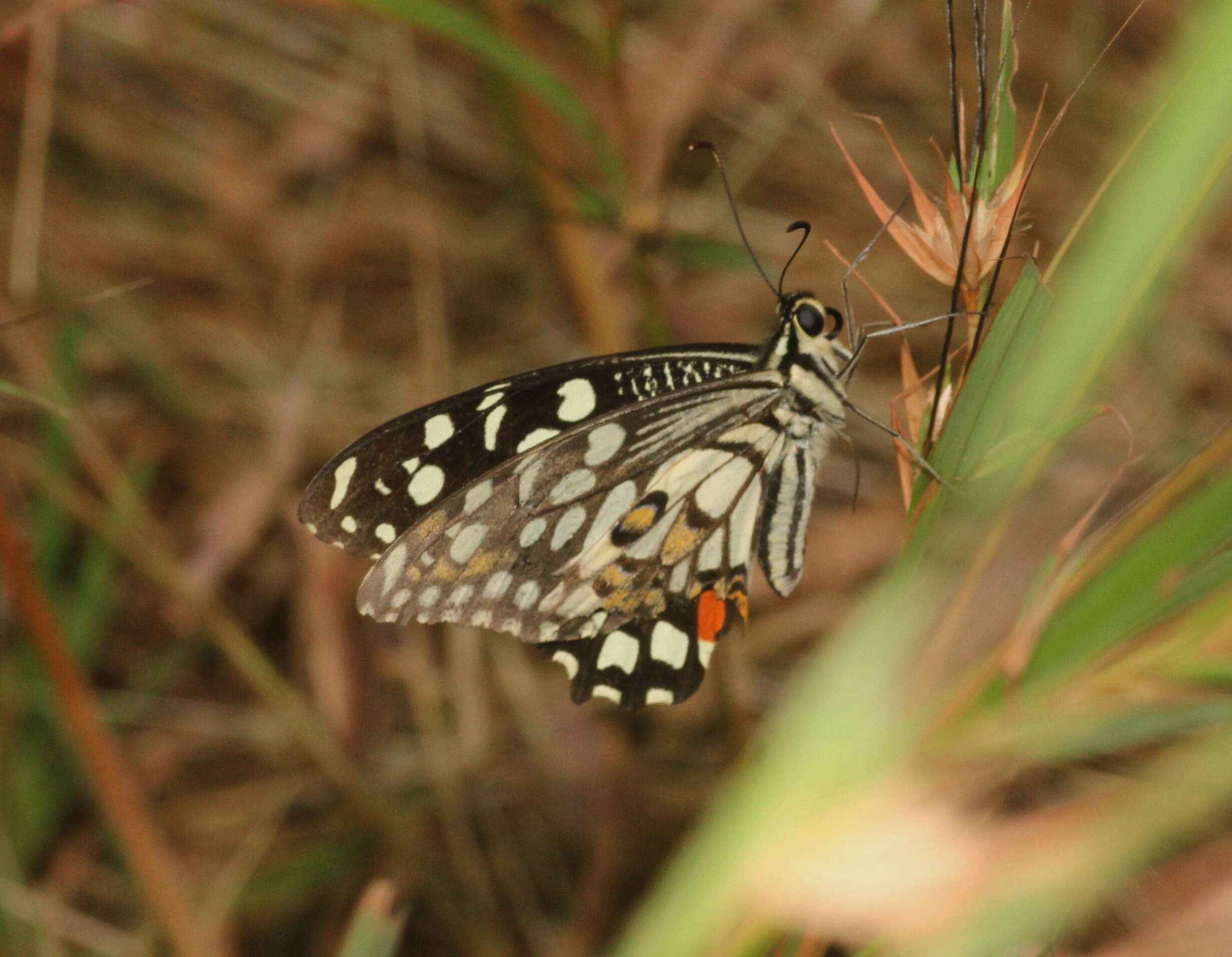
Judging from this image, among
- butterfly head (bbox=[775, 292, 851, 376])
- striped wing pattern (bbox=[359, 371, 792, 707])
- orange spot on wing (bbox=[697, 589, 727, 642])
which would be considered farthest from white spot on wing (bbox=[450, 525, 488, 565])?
butterfly head (bbox=[775, 292, 851, 376])

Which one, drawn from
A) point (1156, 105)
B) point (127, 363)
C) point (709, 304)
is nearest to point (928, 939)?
point (1156, 105)

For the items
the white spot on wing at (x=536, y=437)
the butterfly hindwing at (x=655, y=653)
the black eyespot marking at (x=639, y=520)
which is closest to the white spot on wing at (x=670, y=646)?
the butterfly hindwing at (x=655, y=653)

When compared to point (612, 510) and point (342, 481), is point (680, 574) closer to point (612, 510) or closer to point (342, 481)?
point (612, 510)

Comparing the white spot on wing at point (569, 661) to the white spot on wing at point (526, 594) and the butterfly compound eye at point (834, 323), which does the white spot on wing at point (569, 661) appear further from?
the butterfly compound eye at point (834, 323)

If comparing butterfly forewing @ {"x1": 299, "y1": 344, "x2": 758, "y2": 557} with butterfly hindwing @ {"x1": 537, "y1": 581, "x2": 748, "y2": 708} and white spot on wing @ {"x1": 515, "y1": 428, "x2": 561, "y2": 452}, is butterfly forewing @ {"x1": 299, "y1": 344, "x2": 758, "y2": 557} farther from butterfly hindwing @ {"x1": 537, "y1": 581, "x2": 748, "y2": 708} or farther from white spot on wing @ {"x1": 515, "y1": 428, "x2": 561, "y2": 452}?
butterfly hindwing @ {"x1": 537, "y1": 581, "x2": 748, "y2": 708}

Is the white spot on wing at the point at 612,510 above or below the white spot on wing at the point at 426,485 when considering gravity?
above

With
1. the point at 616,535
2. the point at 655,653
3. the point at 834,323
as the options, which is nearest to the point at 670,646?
the point at 655,653

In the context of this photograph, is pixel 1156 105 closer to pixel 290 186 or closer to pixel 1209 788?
pixel 1209 788
